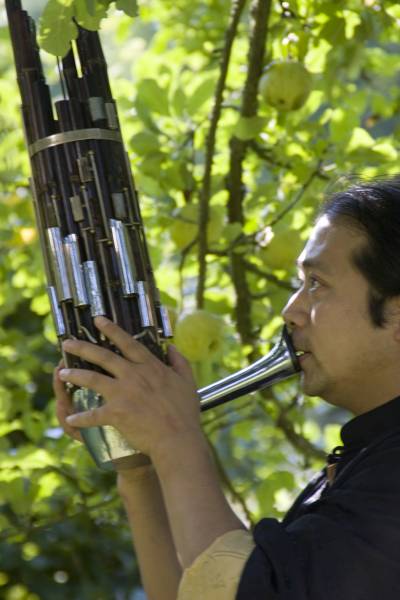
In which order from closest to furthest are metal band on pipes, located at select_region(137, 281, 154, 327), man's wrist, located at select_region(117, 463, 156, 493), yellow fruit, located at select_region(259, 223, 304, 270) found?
metal band on pipes, located at select_region(137, 281, 154, 327) < man's wrist, located at select_region(117, 463, 156, 493) < yellow fruit, located at select_region(259, 223, 304, 270)

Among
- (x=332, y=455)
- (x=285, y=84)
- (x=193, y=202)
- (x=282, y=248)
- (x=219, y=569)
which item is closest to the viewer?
(x=219, y=569)

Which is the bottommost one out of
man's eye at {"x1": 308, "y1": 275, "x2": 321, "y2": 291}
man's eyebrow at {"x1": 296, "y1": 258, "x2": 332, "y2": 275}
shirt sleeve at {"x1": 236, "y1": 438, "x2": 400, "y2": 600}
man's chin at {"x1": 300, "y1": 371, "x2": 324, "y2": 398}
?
shirt sleeve at {"x1": 236, "y1": 438, "x2": 400, "y2": 600}

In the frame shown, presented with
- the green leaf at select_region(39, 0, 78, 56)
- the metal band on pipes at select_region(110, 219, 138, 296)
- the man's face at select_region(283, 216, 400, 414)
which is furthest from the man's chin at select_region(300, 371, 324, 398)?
the green leaf at select_region(39, 0, 78, 56)

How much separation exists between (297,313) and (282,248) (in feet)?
2.71

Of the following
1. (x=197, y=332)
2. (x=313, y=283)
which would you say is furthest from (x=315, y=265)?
(x=197, y=332)

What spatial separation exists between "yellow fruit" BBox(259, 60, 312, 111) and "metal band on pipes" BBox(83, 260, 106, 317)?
0.89m

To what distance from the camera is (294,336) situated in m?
1.20

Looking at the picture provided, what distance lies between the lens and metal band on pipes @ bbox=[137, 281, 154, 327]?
1.12 metres

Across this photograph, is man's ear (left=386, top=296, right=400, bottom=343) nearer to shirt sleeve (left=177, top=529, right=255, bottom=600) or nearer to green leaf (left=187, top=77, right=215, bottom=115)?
shirt sleeve (left=177, top=529, right=255, bottom=600)

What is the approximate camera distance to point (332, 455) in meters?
1.27

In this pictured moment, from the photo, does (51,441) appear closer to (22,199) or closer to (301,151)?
(22,199)

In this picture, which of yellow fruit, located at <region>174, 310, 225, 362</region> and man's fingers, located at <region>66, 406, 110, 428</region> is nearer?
man's fingers, located at <region>66, 406, 110, 428</region>

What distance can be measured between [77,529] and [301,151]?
915 mm

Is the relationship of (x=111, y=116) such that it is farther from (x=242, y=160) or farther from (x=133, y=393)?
(x=242, y=160)
